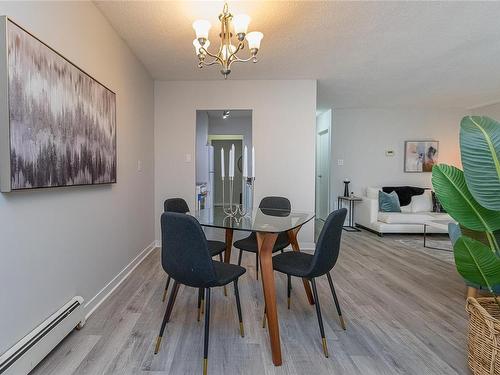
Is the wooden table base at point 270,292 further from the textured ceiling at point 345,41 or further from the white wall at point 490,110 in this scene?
the white wall at point 490,110

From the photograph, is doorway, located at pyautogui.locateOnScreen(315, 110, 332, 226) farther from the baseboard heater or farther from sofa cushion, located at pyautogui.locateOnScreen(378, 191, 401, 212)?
the baseboard heater

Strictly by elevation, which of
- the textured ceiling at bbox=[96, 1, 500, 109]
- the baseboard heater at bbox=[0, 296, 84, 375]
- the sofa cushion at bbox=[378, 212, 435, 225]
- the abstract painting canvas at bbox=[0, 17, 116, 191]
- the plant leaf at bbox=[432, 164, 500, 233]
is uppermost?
the textured ceiling at bbox=[96, 1, 500, 109]

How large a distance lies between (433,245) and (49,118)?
16.4 ft

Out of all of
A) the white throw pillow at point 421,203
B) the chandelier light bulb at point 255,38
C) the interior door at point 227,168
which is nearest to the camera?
the chandelier light bulb at point 255,38

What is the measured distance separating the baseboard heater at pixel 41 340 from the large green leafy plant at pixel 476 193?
219cm

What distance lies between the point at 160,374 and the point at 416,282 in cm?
256

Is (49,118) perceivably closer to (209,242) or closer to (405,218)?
(209,242)

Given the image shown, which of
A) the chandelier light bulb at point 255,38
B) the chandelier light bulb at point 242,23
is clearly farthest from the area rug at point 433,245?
the chandelier light bulb at point 242,23

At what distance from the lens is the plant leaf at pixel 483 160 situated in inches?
46.7

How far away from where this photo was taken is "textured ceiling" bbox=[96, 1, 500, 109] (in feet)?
7.09

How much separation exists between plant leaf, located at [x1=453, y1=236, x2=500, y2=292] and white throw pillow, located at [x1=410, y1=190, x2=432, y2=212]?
4.27 metres

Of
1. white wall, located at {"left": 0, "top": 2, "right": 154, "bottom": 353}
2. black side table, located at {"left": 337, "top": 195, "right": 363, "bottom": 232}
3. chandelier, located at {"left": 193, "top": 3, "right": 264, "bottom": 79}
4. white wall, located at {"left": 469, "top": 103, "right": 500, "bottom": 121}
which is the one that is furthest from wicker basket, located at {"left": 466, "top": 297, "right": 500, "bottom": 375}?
white wall, located at {"left": 469, "top": 103, "right": 500, "bottom": 121}

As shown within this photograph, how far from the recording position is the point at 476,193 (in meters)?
1.21

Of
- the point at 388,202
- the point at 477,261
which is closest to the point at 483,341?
the point at 477,261
